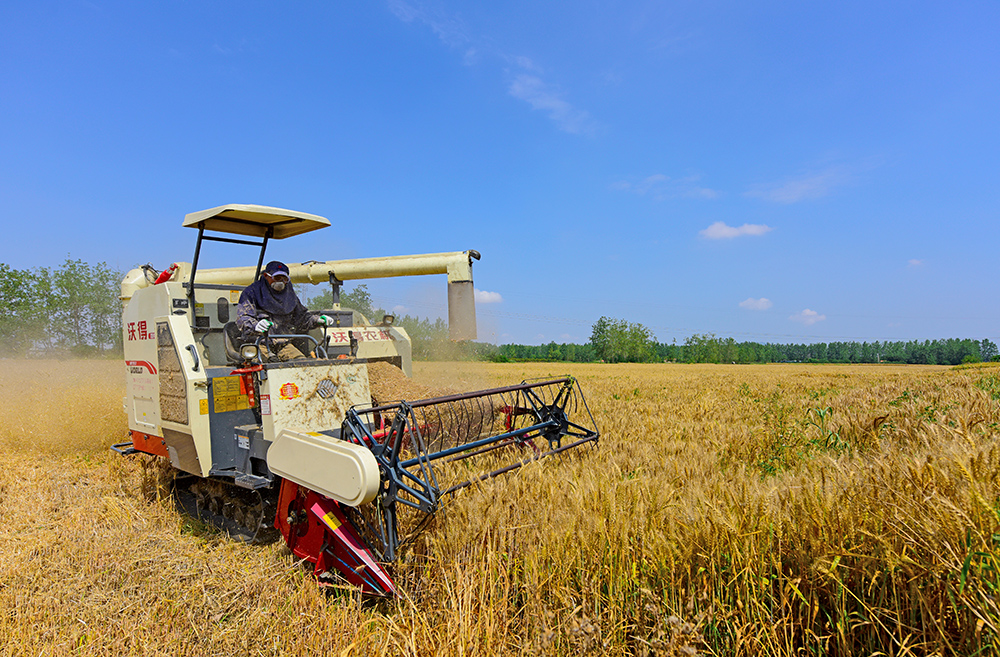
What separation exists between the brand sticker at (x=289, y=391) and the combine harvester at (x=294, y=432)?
0.4 inches

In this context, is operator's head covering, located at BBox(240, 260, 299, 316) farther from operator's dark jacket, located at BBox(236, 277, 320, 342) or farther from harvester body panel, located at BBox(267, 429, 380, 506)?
harvester body panel, located at BBox(267, 429, 380, 506)

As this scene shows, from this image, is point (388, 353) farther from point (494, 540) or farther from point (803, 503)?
point (803, 503)

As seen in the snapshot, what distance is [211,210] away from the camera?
4.48m

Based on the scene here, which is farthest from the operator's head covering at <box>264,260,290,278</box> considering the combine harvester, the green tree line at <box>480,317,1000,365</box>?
the green tree line at <box>480,317,1000,365</box>

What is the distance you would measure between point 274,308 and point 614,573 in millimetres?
3885

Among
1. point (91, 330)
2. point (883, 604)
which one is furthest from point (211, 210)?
point (91, 330)

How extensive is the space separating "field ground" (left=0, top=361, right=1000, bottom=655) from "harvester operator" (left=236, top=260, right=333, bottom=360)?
1.72m

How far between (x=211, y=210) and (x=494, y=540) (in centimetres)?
350

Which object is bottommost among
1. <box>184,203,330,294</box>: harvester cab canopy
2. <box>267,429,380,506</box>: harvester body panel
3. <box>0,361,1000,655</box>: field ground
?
<box>0,361,1000,655</box>: field ground

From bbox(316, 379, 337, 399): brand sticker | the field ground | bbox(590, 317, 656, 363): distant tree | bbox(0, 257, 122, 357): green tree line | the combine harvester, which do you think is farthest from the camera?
bbox(590, 317, 656, 363): distant tree

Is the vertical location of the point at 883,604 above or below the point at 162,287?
below

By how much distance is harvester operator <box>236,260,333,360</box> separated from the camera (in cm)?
468

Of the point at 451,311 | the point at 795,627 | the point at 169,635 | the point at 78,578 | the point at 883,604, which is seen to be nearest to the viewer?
the point at 883,604

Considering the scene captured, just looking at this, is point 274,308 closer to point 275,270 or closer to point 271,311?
point 271,311
